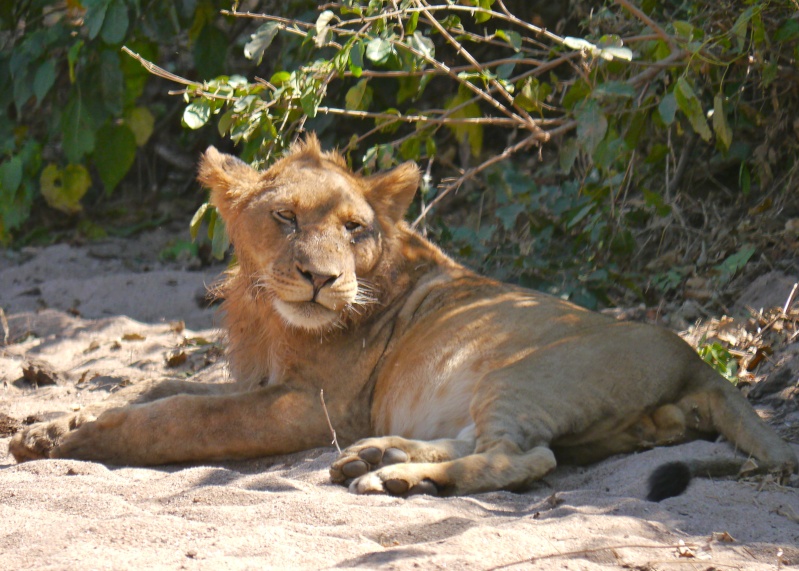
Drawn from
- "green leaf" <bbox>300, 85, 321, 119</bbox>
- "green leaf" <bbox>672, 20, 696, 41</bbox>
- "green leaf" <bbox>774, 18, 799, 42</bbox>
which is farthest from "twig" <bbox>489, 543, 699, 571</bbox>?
"green leaf" <bbox>774, 18, 799, 42</bbox>

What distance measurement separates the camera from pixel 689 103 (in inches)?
168

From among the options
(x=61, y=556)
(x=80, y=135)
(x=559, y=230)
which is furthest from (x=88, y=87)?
(x=61, y=556)

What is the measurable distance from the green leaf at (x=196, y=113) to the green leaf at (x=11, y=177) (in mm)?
3341

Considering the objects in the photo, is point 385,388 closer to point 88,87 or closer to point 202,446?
point 202,446

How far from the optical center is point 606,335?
13.0 ft

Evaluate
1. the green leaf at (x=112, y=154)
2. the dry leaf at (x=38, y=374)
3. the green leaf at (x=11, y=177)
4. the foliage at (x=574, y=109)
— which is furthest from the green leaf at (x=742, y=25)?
the green leaf at (x=11, y=177)

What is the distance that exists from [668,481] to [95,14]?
4588 mm

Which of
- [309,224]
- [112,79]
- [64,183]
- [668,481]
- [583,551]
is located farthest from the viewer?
[64,183]

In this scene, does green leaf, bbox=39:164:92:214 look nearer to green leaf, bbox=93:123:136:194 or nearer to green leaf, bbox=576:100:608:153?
green leaf, bbox=93:123:136:194

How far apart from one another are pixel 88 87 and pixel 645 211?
3979 millimetres

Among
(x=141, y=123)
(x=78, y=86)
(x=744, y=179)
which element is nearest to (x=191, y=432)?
(x=744, y=179)

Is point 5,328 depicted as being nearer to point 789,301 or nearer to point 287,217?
point 287,217

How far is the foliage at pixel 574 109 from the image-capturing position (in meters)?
4.56

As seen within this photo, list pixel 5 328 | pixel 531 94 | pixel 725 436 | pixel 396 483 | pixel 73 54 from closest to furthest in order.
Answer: pixel 396 483 → pixel 725 436 → pixel 531 94 → pixel 5 328 → pixel 73 54
